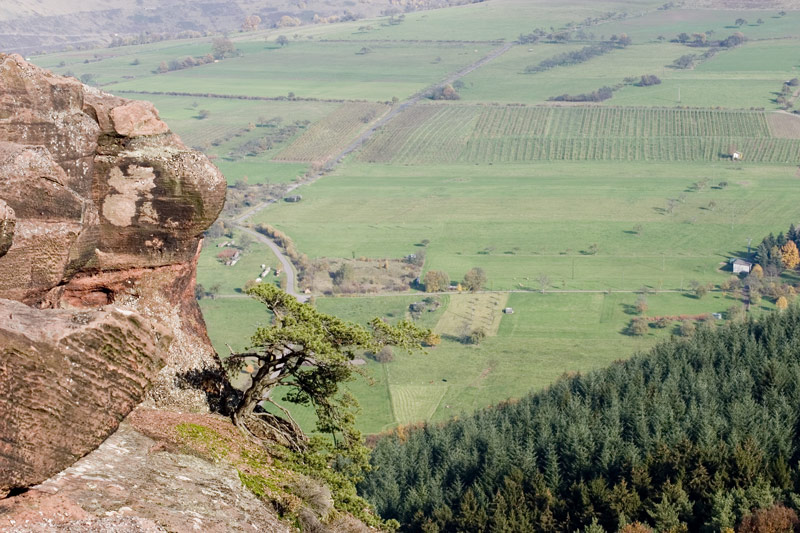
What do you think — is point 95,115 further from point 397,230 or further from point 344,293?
point 397,230

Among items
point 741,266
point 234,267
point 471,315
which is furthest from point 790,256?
point 234,267

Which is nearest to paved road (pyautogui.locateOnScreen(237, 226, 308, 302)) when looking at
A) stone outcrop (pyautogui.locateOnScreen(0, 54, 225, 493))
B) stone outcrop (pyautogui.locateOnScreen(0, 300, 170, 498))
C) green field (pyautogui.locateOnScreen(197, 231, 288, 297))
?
green field (pyautogui.locateOnScreen(197, 231, 288, 297))

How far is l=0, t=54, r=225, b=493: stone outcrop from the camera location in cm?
2561

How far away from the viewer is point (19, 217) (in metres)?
25.8

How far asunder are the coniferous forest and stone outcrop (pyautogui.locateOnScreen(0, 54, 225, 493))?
2286 cm

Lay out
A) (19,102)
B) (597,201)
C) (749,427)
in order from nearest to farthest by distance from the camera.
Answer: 1. (19,102)
2. (749,427)
3. (597,201)

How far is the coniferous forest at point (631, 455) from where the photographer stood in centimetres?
5238

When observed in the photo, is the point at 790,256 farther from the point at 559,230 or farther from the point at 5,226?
the point at 5,226

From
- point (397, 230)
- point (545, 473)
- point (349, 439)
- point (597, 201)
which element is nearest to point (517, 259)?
point (397, 230)

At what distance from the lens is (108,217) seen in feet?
104

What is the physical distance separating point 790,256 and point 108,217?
143132 millimetres

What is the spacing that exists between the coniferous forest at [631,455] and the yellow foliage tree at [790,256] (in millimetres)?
76499

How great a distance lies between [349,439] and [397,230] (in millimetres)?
145312

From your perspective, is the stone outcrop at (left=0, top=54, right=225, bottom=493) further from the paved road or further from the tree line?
the tree line
